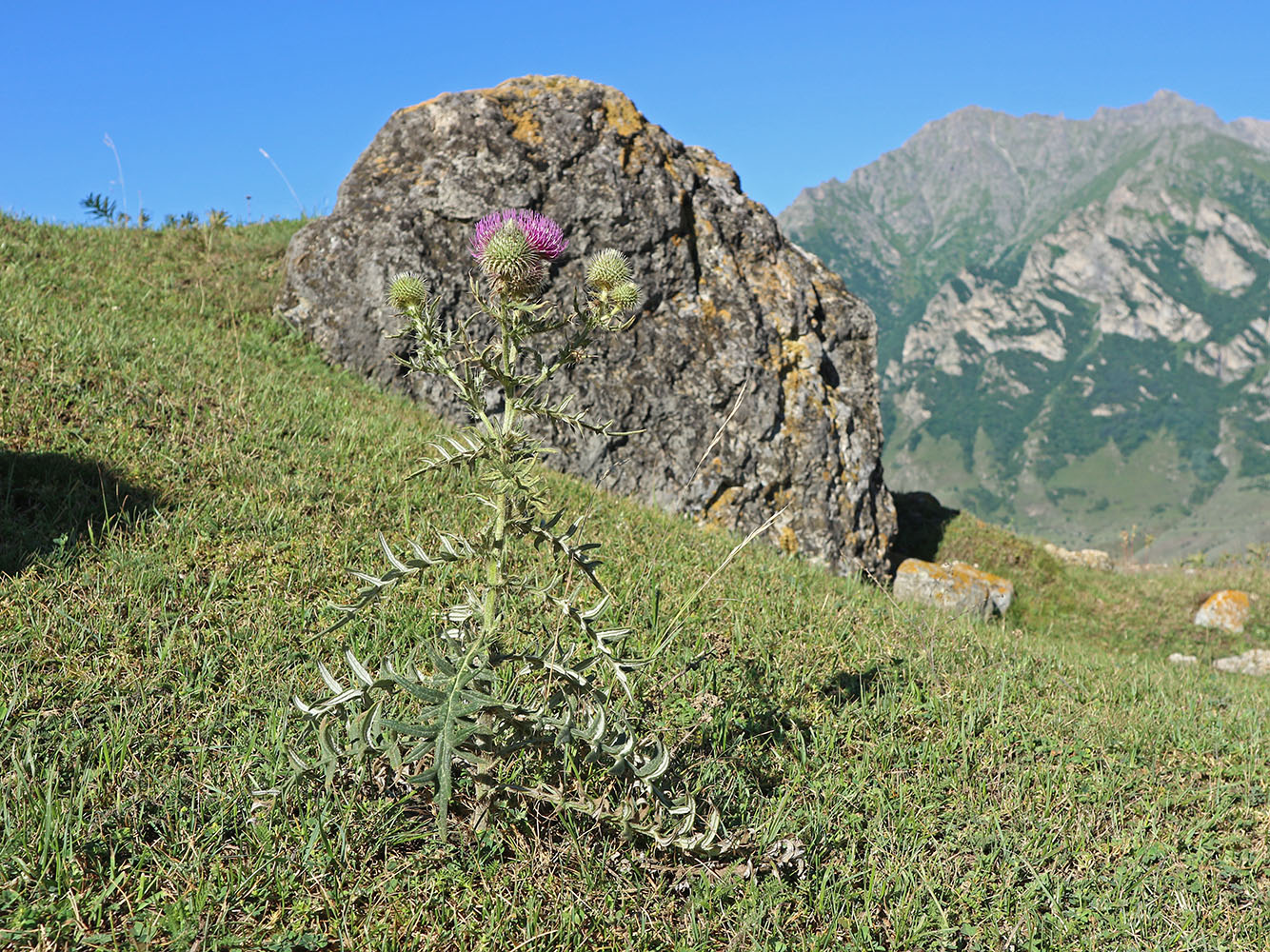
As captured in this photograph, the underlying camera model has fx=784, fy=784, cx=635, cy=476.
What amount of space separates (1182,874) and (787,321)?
7.28 m

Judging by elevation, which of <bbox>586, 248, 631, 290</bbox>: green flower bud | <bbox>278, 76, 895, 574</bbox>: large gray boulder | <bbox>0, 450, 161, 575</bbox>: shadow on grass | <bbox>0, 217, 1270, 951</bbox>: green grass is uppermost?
<bbox>278, 76, 895, 574</bbox>: large gray boulder

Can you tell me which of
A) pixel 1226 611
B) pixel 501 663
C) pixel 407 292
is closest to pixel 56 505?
pixel 407 292

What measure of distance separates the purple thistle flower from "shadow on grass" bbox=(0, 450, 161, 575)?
9.83ft

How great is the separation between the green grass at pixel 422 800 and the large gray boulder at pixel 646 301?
158 cm

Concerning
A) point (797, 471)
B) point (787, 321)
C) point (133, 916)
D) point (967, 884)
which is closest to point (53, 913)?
point (133, 916)

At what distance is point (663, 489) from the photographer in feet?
27.7

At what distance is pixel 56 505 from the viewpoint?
181 inches

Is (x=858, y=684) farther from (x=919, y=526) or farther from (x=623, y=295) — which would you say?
(x=919, y=526)

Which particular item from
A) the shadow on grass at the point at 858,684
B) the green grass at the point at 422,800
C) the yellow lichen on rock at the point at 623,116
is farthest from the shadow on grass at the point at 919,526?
the yellow lichen on rock at the point at 623,116

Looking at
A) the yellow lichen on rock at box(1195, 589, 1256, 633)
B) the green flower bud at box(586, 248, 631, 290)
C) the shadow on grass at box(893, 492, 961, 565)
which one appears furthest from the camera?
the shadow on grass at box(893, 492, 961, 565)

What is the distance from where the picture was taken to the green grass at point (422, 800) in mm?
2641

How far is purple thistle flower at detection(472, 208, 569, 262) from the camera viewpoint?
2904 millimetres

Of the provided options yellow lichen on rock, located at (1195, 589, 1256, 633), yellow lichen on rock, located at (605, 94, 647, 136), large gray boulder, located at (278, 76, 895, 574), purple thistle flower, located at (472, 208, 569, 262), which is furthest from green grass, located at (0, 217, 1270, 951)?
yellow lichen on rock, located at (605, 94, 647, 136)

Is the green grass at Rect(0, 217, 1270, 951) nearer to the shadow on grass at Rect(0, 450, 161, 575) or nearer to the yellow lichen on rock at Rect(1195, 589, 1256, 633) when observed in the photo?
the shadow on grass at Rect(0, 450, 161, 575)
